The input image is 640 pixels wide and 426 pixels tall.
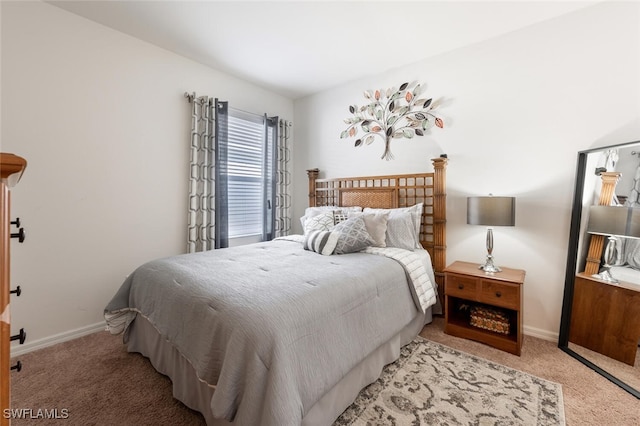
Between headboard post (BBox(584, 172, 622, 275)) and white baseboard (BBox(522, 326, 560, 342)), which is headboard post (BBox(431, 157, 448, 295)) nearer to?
white baseboard (BBox(522, 326, 560, 342))

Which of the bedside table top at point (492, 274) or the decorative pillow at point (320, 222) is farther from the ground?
the decorative pillow at point (320, 222)

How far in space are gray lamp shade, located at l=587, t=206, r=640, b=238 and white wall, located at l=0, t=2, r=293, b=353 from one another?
12.2ft

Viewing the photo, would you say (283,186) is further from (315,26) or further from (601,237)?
(601,237)

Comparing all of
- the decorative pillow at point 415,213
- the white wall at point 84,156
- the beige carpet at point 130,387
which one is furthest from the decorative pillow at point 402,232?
the white wall at point 84,156

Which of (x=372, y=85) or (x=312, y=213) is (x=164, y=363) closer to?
(x=312, y=213)

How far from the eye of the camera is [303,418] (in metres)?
1.25

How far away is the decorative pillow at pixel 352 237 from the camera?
7.88 ft

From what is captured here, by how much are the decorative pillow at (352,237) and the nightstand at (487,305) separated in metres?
0.77

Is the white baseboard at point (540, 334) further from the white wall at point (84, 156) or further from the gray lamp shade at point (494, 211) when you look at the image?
the white wall at point (84, 156)

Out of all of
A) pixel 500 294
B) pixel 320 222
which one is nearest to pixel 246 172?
pixel 320 222

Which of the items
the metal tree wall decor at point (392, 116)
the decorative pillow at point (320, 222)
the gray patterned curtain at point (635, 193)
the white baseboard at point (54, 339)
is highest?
the metal tree wall decor at point (392, 116)

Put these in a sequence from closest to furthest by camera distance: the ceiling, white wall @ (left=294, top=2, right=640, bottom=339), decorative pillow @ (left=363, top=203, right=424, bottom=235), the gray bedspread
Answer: the gray bedspread → white wall @ (left=294, top=2, right=640, bottom=339) → the ceiling → decorative pillow @ (left=363, top=203, right=424, bottom=235)

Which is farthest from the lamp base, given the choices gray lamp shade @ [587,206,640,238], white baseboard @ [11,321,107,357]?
white baseboard @ [11,321,107,357]

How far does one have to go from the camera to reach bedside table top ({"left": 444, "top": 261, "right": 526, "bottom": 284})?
83.7 inches
